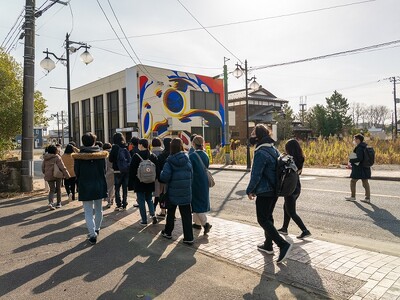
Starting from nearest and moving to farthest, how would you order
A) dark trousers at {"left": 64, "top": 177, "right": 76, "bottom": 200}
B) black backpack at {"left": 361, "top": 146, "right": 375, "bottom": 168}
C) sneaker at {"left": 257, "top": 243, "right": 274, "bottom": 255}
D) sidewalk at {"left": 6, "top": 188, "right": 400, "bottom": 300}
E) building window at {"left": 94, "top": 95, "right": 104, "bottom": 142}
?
sidewalk at {"left": 6, "top": 188, "right": 400, "bottom": 300} → sneaker at {"left": 257, "top": 243, "right": 274, "bottom": 255} → black backpack at {"left": 361, "top": 146, "right": 375, "bottom": 168} → dark trousers at {"left": 64, "top": 177, "right": 76, "bottom": 200} → building window at {"left": 94, "top": 95, "right": 104, "bottom": 142}

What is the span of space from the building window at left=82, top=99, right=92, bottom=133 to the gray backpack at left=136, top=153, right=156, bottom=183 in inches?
1474

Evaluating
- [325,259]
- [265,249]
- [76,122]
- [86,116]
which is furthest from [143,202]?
[76,122]

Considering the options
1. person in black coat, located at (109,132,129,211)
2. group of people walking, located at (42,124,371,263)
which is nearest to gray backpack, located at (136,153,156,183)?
group of people walking, located at (42,124,371,263)

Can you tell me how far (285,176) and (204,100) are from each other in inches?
1294

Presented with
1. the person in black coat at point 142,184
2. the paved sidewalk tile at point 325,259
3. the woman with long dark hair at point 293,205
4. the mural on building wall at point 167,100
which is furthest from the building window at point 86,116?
the paved sidewalk tile at point 325,259

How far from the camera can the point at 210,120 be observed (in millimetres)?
37344

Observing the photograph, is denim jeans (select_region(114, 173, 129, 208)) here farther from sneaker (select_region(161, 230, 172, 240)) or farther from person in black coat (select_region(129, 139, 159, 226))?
sneaker (select_region(161, 230, 172, 240))

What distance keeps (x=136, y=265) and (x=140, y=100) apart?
29.3 m

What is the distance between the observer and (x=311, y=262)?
4.14 meters

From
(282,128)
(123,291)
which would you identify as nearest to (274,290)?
(123,291)

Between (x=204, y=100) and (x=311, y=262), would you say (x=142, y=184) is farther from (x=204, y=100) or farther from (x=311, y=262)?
(x=204, y=100)

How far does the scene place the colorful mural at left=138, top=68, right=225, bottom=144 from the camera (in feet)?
107

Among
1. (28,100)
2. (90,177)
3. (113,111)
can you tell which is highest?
(113,111)

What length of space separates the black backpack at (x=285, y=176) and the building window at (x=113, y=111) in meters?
33.2
